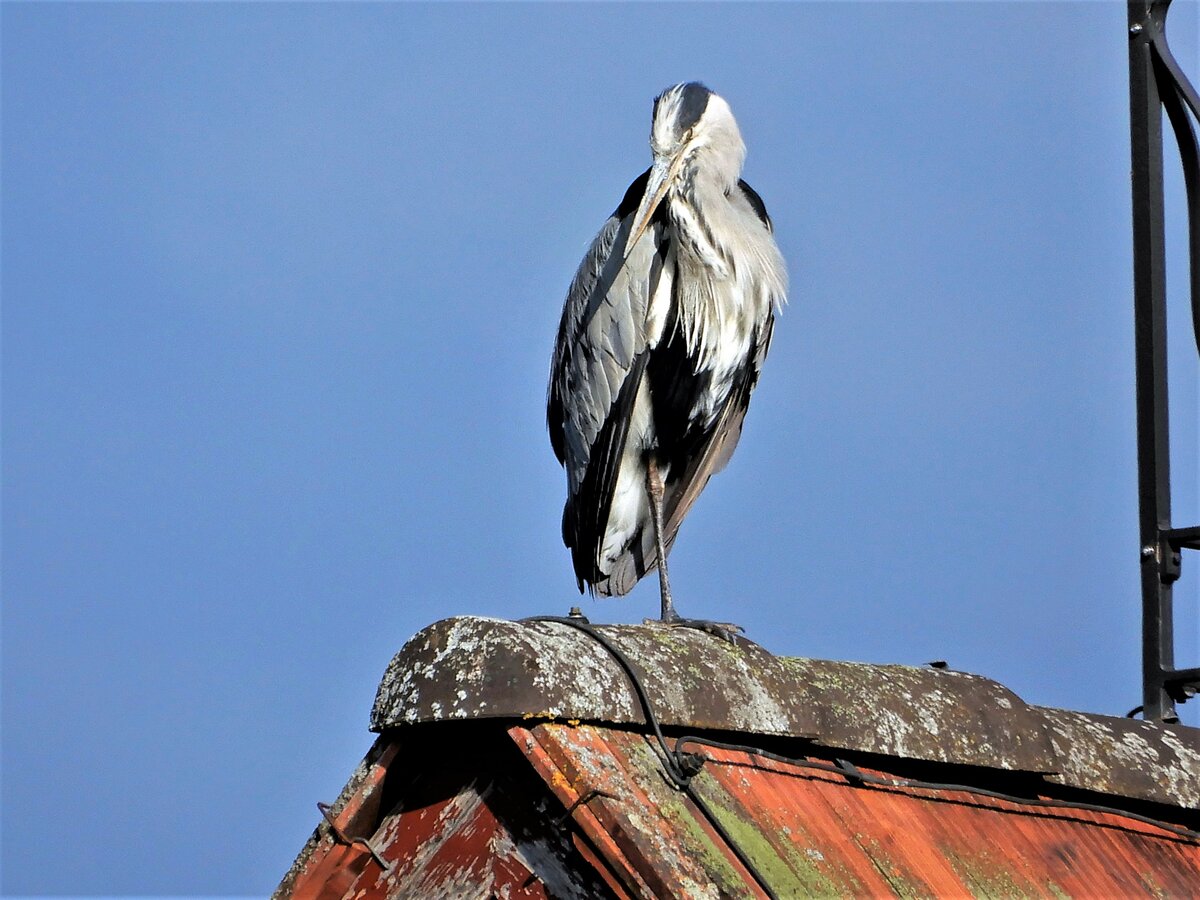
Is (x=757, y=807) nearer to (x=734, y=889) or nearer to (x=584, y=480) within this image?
(x=734, y=889)

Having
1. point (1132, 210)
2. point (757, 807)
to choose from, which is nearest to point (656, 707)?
point (757, 807)

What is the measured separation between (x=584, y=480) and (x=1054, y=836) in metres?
3.12

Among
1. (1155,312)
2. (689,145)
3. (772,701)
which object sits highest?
Answer: (689,145)

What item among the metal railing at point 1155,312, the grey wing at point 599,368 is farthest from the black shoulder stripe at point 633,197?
the metal railing at point 1155,312

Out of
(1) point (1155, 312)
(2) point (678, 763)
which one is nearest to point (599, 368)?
(1) point (1155, 312)

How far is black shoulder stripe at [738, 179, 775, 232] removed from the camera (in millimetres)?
6568

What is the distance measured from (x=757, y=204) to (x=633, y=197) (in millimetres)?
512

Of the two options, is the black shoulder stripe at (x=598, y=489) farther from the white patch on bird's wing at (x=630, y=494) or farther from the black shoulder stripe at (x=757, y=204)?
the black shoulder stripe at (x=757, y=204)

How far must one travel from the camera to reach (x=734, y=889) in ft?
8.36

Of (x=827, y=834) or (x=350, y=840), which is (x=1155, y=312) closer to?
(x=827, y=834)

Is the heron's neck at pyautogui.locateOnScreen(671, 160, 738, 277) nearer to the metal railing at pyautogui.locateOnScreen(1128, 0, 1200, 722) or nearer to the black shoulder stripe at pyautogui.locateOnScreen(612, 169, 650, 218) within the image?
the black shoulder stripe at pyautogui.locateOnScreen(612, 169, 650, 218)

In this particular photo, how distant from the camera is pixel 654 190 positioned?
240 inches

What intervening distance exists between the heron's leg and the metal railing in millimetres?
1657

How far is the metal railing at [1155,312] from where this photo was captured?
4.75 meters
